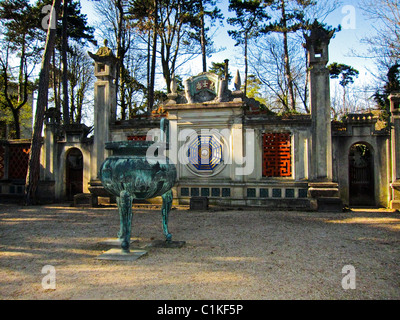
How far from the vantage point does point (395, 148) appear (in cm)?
877

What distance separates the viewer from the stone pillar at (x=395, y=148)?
866cm

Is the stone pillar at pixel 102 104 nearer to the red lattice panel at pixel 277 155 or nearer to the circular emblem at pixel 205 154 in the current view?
the circular emblem at pixel 205 154

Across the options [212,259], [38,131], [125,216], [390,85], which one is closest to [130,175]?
[125,216]

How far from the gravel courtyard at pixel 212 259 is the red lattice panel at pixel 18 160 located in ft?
15.2

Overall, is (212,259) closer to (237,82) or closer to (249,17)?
(237,82)

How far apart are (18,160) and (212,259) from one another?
9966mm

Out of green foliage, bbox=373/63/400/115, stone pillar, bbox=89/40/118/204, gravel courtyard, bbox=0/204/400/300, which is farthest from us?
green foliage, bbox=373/63/400/115

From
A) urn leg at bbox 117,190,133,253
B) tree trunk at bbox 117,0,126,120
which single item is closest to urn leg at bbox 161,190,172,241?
urn leg at bbox 117,190,133,253

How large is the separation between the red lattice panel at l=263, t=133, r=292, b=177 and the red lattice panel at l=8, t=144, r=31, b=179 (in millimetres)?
7974

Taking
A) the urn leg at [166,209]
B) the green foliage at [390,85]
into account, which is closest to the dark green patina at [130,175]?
the urn leg at [166,209]

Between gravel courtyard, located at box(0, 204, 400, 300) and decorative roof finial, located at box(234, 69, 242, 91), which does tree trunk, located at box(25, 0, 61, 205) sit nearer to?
gravel courtyard, located at box(0, 204, 400, 300)

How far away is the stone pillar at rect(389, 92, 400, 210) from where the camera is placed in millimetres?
8656
